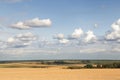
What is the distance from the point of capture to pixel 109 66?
108062mm

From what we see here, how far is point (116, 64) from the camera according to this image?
109 meters

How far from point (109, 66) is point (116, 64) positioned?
10.5 feet
